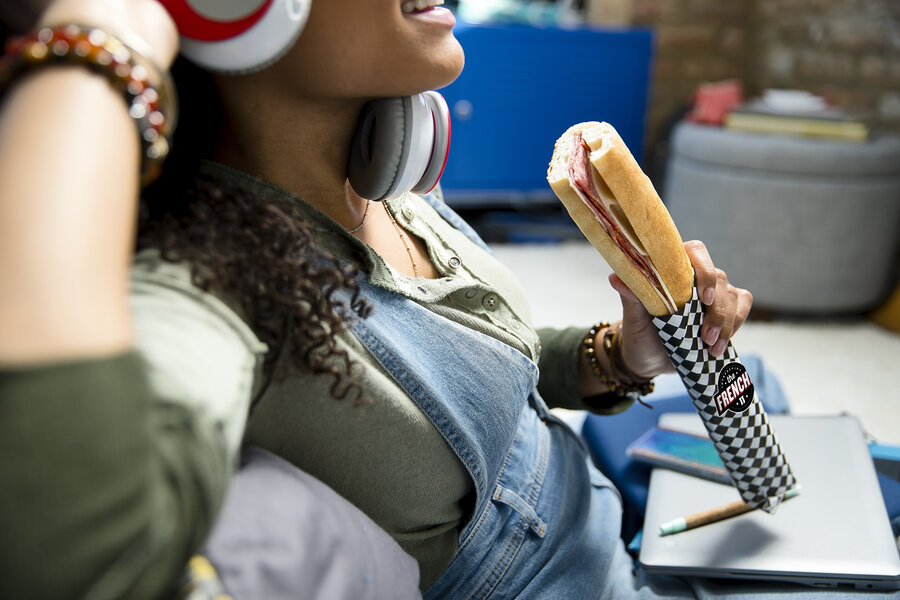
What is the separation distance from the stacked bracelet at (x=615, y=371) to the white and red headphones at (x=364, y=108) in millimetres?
361

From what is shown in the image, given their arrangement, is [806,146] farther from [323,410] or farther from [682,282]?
[323,410]

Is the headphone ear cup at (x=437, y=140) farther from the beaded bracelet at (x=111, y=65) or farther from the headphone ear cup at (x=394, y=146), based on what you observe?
the beaded bracelet at (x=111, y=65)

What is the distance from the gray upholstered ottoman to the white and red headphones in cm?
233

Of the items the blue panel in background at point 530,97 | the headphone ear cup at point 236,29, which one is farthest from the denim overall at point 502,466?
the blue panel in background at point 530,97

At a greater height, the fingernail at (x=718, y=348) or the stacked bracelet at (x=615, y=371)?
the fingernail at (x=718, y=348)

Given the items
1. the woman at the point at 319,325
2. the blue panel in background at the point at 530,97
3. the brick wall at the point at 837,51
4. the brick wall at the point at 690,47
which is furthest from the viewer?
the brick wall at the point at 690,47

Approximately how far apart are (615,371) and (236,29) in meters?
0.67

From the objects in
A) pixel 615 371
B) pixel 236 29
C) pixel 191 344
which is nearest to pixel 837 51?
pixel 615 371

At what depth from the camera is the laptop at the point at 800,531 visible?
2.83ft

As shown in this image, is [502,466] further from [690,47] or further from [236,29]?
[690,47]

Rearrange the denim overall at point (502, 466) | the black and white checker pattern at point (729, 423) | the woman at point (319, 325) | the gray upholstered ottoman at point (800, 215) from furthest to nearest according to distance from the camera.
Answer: the gray upholstered ottoman at point (800, 215) < the black and white checker pattern at point (729, 423) < the denim overall at point (502, 466) < the woman at point (319, 325)

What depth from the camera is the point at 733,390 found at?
883mm

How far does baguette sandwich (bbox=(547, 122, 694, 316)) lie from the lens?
2.41 ft

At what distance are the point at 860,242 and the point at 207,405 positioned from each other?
9.56 feet
